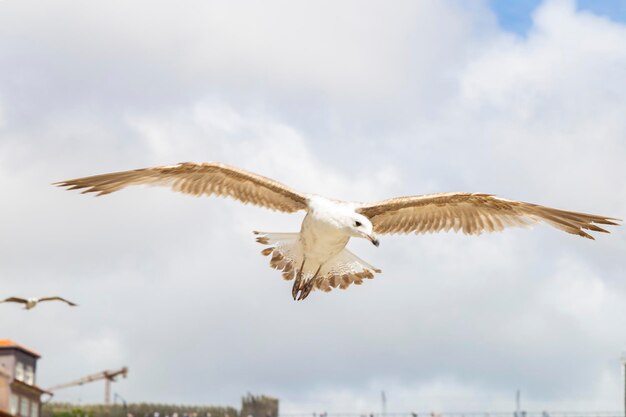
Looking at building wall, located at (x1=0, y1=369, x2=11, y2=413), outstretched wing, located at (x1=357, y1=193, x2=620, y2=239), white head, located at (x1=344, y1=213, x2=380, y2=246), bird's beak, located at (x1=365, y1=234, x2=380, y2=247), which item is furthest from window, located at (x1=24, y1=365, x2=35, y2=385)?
bird's beak, located at (x1=365, y1=234, x2=380, y2=247)

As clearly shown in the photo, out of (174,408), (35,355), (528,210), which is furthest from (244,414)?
(528,210)

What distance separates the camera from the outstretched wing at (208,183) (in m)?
23.9

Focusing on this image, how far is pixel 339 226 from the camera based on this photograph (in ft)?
73.2

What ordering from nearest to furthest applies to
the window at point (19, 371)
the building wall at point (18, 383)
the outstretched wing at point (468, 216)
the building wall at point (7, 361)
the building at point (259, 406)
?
1. the outstretched wing at point (468, 216)
2. the building wall at point (18, 383)
3. the building wall at point (7, 361)
4. the window at point (19, 371)
5. the building at point (259, 406)

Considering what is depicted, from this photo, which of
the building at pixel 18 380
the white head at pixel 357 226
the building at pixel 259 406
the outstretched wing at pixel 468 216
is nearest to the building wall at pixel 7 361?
the building at pixel 18 380

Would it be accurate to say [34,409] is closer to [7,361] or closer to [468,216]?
[7,361]

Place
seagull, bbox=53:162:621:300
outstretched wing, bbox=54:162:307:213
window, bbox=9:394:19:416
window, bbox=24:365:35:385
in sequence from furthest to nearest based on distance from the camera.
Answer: window, bbox=24:365:35:385, window, bbox=9:394:19:416, outstretched wing, bbox=54:162:307:213, seagull, bbox=53:162:621:300

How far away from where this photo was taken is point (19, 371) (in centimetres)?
7500

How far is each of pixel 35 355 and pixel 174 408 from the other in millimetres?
24921

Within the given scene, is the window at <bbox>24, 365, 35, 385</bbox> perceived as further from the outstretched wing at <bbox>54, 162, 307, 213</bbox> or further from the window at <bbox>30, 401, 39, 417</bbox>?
the outstretched wing at <bbox>54, 162, 307, 213</bbox>

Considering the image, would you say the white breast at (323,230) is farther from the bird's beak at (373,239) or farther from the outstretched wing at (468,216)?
the outstretched wing at (468,216)

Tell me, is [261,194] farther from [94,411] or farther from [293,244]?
[94,411]

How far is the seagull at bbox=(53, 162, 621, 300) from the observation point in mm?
23188

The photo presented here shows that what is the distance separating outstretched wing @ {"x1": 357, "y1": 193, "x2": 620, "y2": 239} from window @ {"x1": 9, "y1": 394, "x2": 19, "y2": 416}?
158 ft
